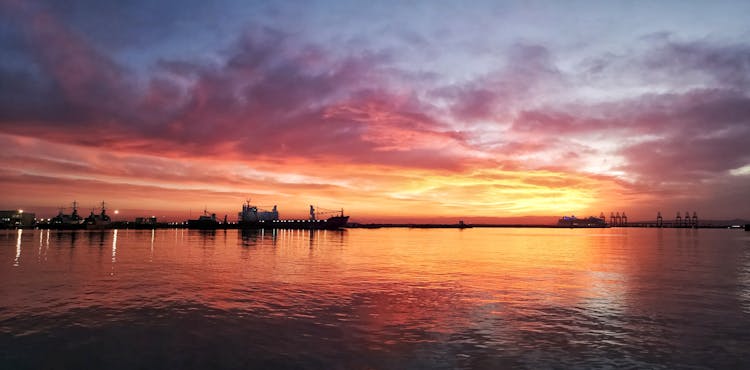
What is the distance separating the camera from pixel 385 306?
26062 millimetres

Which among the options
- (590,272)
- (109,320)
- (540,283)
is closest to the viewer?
(109,320)

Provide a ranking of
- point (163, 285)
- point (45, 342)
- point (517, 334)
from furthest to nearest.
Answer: point (163, 285) < point (517, 334) < point (45, 342)

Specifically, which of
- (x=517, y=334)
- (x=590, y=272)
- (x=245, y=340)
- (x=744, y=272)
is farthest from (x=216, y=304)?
(x=744, y=272)

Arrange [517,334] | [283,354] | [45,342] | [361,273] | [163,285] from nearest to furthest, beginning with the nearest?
[283,354] < [45,342] < [517,334] < [163,285] < [361,273]

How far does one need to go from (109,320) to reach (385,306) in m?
14.7

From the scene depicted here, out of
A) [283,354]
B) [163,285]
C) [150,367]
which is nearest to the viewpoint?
[150,367]

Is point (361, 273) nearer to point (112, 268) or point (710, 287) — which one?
point (112, 268)

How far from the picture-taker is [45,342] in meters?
18.2

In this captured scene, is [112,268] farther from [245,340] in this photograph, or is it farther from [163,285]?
[245,340]

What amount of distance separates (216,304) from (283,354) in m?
11.5

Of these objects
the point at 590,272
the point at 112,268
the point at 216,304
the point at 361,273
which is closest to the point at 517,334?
the point at 216,304

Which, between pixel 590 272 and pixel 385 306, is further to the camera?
pixel 590 272

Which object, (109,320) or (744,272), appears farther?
(744,272)

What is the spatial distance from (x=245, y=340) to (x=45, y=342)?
8178 millimetres
